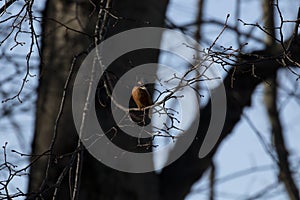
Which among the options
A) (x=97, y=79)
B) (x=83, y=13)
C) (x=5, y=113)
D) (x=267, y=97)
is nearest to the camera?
(x=97, y=79)

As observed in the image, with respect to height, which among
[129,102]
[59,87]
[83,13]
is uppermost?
[83,13]

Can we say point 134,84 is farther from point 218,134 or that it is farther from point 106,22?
point 218,134

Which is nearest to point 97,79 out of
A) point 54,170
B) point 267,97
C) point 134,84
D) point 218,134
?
point 134,84

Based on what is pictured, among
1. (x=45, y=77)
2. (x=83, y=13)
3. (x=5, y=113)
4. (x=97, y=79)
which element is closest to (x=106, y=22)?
(x=97, y=79)

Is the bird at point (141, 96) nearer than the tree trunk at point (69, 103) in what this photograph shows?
Yes

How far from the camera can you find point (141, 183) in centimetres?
363

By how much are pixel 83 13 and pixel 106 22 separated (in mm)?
962

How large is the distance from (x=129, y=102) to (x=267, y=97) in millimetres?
2672

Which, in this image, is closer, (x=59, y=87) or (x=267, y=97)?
(x=59, y=87)

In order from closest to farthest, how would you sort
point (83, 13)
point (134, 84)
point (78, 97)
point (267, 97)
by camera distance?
point (134, 84)
point (78, 97)
point (83, 13)
point (267, 97)

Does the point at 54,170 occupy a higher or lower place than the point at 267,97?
lower

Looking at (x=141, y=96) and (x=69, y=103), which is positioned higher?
(x=69, y=103)

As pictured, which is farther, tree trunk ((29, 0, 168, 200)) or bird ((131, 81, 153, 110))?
tree trunk ((29, 0, 168, 200))

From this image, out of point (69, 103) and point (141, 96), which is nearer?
point (141, 96)
